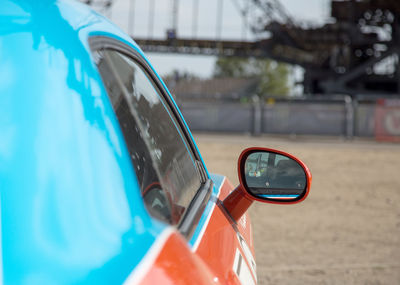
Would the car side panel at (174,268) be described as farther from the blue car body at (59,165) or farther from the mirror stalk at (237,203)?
the mirror stalk at (237,203)

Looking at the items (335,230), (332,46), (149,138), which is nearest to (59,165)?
(149,138)

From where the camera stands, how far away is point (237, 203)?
191 centimetres

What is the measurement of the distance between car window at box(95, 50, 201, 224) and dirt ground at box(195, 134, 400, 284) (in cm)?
246

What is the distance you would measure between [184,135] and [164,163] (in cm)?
57

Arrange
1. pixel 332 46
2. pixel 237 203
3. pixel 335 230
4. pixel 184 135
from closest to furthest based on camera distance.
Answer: pixel 237 203
pixel 184 135
pixel 335 230
pixel 332 46

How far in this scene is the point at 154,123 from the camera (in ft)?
5.19

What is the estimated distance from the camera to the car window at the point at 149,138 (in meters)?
1.06

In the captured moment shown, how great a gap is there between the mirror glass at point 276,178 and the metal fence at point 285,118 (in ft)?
57.6

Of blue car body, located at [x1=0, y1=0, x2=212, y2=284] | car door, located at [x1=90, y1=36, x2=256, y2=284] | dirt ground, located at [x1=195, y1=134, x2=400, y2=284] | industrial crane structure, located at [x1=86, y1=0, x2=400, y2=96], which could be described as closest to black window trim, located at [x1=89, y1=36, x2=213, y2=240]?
car door, located at [x1=90, y1=36, x2=256, y2=284]

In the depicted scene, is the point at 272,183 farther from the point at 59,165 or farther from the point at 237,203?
the point at 59,165

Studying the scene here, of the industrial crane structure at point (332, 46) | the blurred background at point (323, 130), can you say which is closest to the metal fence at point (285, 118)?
the blurred background at point (323, 130)

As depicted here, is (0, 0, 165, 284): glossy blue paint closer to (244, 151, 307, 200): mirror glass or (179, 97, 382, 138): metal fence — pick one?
(244, 151, 307, 200): mirror glass

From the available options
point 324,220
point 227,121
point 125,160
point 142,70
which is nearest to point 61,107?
point 125,160

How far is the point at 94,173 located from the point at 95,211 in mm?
67
